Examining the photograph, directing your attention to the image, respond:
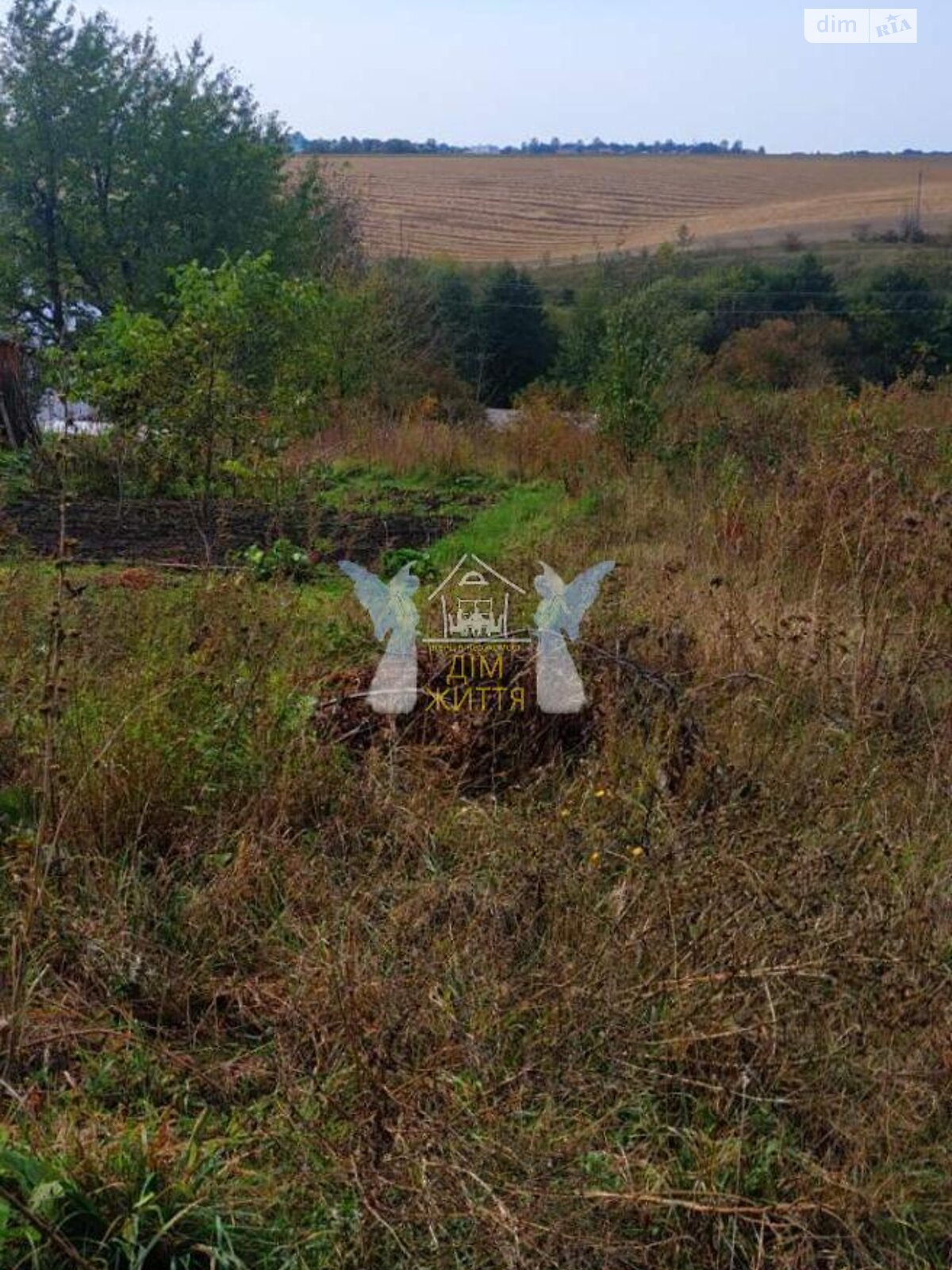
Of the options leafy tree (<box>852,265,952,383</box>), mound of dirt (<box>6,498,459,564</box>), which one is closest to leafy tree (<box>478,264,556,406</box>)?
leafy tree (<box>852,265,952,383</box>)

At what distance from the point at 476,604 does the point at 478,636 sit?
0.48 meters

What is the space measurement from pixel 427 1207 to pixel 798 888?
109 cm

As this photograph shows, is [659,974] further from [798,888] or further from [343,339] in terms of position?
[343,339]

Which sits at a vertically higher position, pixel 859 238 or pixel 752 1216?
pixel 859 238

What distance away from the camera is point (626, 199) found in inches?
1547

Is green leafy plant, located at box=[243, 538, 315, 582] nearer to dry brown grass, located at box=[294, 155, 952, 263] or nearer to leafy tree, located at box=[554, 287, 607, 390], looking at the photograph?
leafy tree, located at box=[554, 287, 607, 390]

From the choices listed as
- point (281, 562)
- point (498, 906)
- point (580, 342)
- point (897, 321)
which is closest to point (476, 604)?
point (281, 562)

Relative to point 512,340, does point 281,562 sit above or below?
below

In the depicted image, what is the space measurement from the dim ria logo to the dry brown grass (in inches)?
A: 1065

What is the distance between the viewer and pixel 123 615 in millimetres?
4191

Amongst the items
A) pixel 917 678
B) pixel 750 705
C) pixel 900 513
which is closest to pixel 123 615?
pixel 750 705

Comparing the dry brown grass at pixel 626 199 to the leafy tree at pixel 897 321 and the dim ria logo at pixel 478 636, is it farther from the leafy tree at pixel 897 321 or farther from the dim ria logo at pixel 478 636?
the dim ria logo at pixel 478 636

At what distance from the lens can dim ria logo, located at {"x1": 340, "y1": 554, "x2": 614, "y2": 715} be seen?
3.92 m

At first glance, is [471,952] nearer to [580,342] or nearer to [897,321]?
[580,342]
